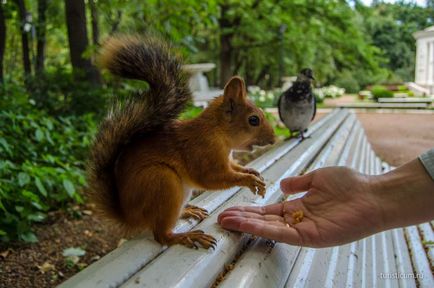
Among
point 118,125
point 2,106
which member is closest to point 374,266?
point 118,125

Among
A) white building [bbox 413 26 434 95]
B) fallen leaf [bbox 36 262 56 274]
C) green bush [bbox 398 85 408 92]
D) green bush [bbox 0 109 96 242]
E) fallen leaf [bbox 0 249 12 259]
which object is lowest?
fallen leaf [bbox 36 262 56 274]

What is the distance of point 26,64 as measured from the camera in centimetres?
413

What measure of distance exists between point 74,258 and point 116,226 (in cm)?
81

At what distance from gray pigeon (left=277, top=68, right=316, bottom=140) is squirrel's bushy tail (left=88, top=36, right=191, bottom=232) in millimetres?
1597

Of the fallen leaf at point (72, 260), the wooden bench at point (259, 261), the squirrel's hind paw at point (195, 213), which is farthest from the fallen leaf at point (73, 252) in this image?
the squirrel's hind paw at point (195, 213)

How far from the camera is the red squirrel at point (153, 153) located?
81cm

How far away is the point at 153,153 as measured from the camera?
0.87 m

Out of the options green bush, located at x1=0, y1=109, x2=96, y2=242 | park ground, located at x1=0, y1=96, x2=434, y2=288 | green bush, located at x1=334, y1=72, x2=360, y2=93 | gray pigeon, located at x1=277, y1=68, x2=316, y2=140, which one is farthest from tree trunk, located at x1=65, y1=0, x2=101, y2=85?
green bush, located at x1=334, y1=72, x2=360, y2=93

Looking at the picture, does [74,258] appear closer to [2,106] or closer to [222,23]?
[2,106]

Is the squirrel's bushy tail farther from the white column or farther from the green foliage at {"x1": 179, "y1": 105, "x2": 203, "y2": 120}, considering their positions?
the white column

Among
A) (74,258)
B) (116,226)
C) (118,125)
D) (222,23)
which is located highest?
(222,23)

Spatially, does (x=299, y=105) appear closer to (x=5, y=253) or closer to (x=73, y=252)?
(x=73, y=252)

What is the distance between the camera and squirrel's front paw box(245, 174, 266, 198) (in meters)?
0.95

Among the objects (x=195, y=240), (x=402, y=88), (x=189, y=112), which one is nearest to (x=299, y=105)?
(x=189, y=112)
